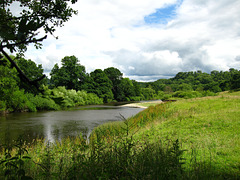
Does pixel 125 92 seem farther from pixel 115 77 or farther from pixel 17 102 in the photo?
pixel 17 102

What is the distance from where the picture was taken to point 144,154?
320 cm

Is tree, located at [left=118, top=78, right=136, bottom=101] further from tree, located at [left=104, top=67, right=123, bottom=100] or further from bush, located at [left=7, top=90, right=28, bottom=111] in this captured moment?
bush, located at [left=7, top=90, right=28, bottom=111]

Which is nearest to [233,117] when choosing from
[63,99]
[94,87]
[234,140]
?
[234,140]

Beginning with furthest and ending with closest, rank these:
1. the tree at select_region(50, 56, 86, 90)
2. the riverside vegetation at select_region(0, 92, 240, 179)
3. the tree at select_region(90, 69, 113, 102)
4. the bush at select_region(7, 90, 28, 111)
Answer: the tree at select_region(90, 69, 113, 102), the tree at select_region(50, 56, 86, 90), the bush at select_region(7, 90, 28, 111), the riverside vegetation at select_region(0, 92, 240, 179)

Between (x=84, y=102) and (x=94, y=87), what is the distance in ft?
43.6

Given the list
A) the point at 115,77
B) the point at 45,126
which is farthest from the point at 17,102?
the point at 115,77

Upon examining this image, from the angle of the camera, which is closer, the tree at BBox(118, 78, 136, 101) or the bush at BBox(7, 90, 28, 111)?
the bush at BBox(7, 90, 28, 111)

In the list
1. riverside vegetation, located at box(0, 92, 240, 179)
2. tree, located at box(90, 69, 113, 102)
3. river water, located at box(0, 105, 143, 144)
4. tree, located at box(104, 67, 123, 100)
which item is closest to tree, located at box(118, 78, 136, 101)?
tree, located at box(104, 67, 123, 100)

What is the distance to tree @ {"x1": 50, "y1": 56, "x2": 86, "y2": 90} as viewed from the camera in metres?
48.5

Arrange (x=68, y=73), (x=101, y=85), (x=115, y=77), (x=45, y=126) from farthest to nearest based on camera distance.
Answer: (x=115, y=77)
(x=101, y=85)
(x=68, y=73)
(x=45, y=126)

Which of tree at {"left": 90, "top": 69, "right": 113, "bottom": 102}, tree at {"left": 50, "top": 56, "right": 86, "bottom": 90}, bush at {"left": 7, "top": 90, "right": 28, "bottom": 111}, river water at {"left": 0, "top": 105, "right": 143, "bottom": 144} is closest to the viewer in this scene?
river water at {"left": 0, "top": 105, "right": 143, "bottom": 144}

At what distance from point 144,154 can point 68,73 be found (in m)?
49.4

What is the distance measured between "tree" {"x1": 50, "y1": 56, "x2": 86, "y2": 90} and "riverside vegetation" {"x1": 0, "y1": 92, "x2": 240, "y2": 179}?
39669 mm

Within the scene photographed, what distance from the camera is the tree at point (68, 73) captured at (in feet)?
159
